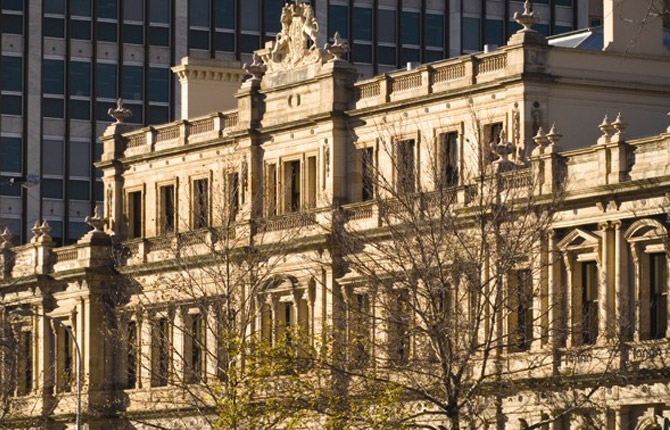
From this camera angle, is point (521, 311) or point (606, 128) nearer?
point (606, 128)

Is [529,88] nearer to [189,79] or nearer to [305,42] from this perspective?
[305,42]

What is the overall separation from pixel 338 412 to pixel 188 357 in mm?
30302

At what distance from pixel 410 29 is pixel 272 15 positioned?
6.96 m

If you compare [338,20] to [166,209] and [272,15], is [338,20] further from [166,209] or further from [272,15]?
[166,209]

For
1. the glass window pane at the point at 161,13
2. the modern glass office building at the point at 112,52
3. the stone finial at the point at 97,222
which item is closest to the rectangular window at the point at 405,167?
the stone finial at the point at 97,222

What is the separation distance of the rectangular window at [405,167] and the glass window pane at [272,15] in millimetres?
45596

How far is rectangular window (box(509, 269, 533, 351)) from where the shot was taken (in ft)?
271

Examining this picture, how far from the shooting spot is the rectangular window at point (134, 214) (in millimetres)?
117062

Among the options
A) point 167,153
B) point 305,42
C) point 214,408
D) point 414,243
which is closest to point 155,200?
point 167,153

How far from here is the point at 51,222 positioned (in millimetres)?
141750

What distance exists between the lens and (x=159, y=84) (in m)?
144

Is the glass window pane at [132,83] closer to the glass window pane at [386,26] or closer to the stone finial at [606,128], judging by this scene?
the glass window pane at [386,26]

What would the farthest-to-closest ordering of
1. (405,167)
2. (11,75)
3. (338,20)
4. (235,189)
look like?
(338,20) → (11,75) → (235,189) → (405,167)

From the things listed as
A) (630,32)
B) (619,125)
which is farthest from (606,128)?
(630,32)
